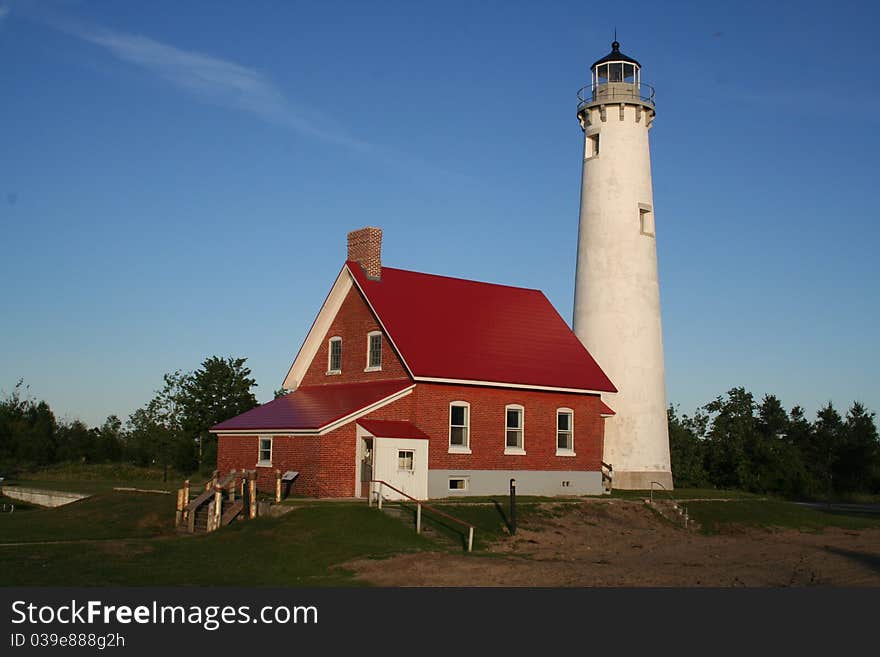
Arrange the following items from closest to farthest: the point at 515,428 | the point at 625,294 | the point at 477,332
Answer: the point at 515,428 → the point at 477,332 → the point at 625,294

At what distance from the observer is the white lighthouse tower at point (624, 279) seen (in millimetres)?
39344

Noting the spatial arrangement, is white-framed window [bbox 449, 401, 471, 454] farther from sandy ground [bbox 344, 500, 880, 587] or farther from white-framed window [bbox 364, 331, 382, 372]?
sandy ground [bbox 344, 500, 880, 587]

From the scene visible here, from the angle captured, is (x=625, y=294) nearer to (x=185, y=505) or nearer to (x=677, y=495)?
(x=677, y=495)

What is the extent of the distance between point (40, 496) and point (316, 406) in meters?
16.8

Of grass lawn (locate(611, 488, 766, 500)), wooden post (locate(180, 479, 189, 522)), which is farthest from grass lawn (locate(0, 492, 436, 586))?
grass lawn (locate(611, 488, 766, 500))

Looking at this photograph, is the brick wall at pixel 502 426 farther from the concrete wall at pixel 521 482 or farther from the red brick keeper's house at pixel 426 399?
the concrete wall at pixel 521 482

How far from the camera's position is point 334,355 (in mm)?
36125

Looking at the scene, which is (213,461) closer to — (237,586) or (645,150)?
(645,150)

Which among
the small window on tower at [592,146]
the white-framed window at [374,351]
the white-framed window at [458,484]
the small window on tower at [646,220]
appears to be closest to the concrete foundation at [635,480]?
the white-framed window at [458,484]

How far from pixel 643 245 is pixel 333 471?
1810 centimetres

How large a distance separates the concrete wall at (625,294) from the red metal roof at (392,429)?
12.0 metres

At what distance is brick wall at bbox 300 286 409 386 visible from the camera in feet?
108

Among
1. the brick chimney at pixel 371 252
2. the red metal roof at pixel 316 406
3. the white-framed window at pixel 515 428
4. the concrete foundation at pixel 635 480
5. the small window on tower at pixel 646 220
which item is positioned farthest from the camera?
the small window on tower at pixel 646 220

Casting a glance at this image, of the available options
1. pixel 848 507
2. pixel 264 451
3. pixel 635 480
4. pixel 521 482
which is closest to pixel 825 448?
pixel 848 507
